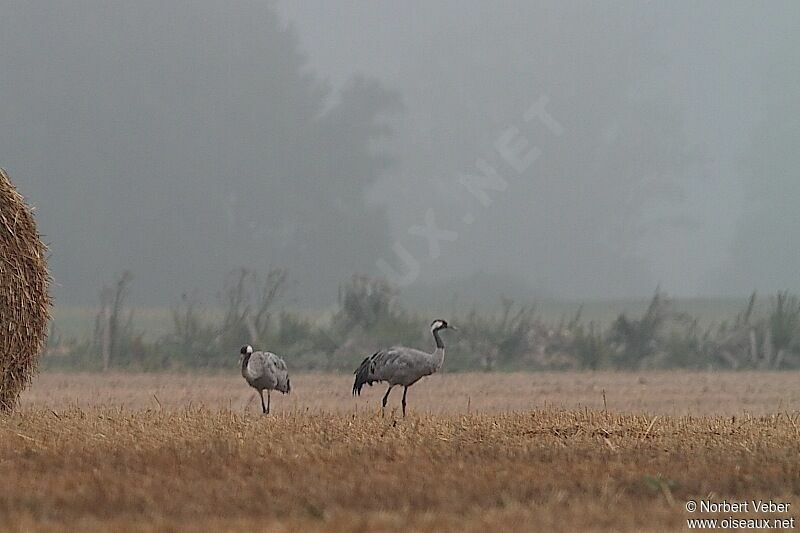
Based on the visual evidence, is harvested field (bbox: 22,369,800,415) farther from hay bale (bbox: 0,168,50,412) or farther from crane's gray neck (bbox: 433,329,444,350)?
hay bale (bbox: 0,168,50,412)

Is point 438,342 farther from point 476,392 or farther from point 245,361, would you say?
point 476,392

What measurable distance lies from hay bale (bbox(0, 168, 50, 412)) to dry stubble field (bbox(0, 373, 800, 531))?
655 millimetres

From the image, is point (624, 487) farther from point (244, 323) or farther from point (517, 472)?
point (244, 323)

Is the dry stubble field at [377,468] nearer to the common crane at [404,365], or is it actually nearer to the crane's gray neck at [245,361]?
the crane's gray neck at [245,361]

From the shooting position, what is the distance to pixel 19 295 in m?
13.7

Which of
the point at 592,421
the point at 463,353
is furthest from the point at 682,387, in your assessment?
the point at 592,421

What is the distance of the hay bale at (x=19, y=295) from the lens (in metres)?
13.6

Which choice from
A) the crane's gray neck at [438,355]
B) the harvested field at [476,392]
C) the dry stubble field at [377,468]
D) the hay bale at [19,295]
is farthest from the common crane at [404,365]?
the hay bale at [19,295]

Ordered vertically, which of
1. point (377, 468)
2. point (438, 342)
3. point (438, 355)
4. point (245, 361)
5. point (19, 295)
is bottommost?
point (377, 468)

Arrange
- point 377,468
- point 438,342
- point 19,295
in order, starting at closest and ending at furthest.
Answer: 1. point 377,468
2. point 19,295
3. point 438,342

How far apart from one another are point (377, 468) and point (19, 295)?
18.8 feet

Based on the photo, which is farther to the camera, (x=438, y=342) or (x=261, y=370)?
(x=261, y=370)

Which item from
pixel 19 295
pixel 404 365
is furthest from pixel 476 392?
pixel 19 295

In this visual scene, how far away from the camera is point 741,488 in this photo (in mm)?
9047
